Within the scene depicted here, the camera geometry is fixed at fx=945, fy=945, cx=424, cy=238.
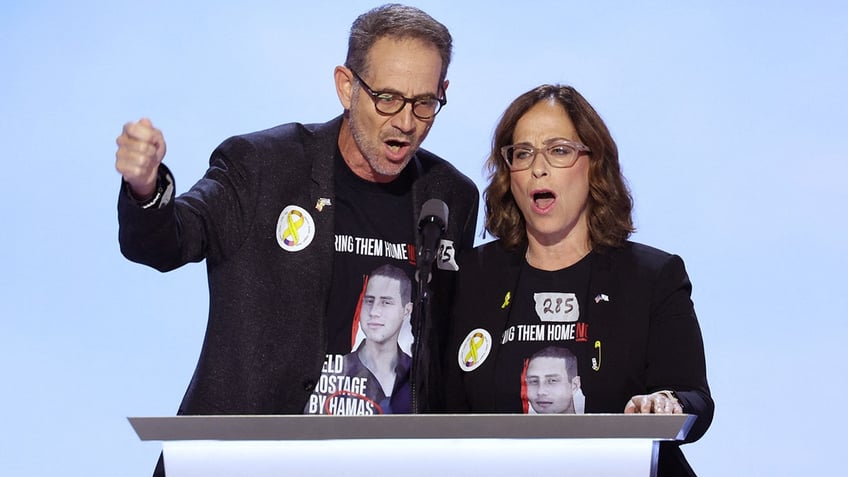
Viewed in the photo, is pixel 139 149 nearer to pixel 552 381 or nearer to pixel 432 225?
pixel 432 225

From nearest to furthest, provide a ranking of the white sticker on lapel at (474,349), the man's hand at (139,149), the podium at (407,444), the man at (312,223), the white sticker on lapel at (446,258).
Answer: the podium at (407,444) → the man's hand at (139,149) → the man at (312,223) → the white sticker on lapel at (474,349) → the white sticker on lapel at (446,258)

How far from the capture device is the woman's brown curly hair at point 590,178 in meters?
2.80

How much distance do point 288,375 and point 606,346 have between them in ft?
2.83

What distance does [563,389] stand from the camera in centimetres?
255

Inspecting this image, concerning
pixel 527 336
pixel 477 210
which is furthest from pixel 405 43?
pixel 527 336

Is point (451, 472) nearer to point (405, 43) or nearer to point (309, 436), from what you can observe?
point (309, 436)

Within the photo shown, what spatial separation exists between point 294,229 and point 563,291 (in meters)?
0.78

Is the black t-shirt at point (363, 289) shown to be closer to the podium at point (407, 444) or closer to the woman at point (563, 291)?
the woman at point (563, 291)

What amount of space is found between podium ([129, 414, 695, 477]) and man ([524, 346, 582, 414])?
1.02 m

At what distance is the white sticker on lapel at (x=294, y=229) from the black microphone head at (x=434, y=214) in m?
0.41

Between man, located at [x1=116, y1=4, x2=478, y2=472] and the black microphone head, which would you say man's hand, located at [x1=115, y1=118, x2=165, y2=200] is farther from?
the black microphone head

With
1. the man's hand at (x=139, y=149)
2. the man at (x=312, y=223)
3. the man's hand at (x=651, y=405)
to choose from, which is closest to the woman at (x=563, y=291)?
the man at (x=312, y=223)

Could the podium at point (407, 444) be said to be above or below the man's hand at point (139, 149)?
below

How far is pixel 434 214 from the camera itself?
2.35m
